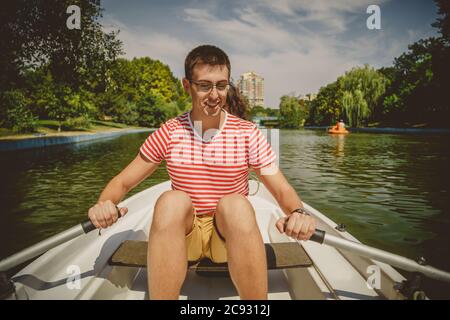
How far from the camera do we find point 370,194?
262 inches

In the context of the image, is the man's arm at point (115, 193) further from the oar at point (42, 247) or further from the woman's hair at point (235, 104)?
the woman's hair at point (235, 104)

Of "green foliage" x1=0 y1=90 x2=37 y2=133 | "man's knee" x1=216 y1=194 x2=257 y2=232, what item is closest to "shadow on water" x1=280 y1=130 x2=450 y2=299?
"man's knee" x1=216 y1=194 x2=257 y2=232

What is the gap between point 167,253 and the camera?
155 cm

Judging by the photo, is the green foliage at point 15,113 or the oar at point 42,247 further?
the green foliage at point 15,113

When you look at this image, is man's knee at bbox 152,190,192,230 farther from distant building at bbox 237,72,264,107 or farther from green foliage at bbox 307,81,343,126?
green foliage at bbox 307,81,343,126

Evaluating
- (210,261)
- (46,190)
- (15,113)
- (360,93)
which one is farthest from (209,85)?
(360,93)

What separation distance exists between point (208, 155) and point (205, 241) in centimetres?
51

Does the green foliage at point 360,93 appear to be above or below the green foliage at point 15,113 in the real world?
above

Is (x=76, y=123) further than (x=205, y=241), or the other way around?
(x=76, y=123)

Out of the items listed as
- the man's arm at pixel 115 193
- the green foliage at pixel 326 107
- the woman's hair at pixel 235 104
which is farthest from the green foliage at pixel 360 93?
the man's arm at pixel 115 193

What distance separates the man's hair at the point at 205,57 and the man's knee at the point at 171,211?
0.68 metres

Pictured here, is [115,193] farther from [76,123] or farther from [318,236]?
[76,123]

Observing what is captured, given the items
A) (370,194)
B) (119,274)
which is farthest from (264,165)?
(370,194)

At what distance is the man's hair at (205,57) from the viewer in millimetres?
1811
